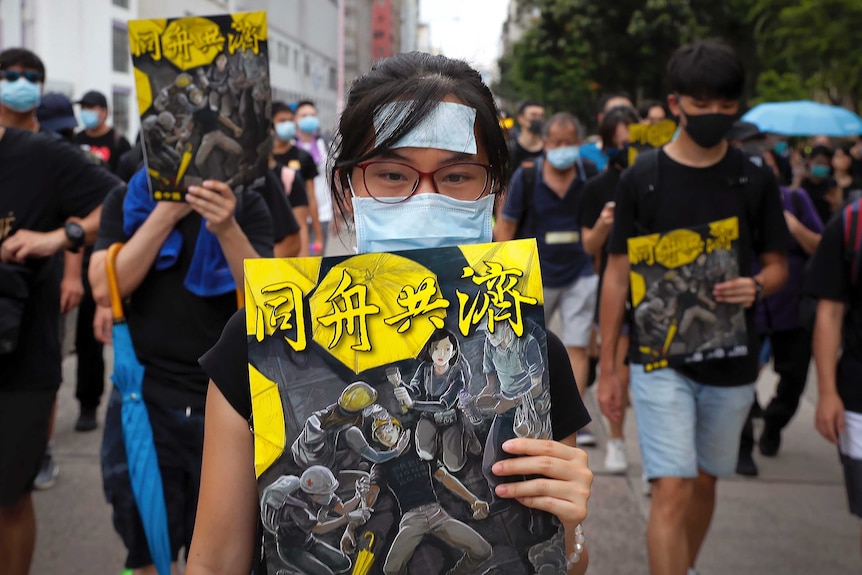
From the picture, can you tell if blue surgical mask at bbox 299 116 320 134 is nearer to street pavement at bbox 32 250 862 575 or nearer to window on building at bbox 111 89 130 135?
street pavement at bbox 32 250 862 575

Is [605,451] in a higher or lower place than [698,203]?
lower

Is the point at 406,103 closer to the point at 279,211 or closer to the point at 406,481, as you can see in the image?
the point at 406,481

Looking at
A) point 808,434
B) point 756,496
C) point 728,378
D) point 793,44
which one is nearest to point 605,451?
point 756,496

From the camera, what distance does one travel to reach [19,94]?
4359mm

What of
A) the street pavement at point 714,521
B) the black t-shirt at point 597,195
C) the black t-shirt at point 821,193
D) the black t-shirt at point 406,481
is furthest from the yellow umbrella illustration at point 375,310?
the black t-shirt at point 821,193

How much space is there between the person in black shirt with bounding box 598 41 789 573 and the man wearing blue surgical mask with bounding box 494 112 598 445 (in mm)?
2590

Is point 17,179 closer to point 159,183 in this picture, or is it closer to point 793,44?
point 159,183

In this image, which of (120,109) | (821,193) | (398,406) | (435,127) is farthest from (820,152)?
(120,109)

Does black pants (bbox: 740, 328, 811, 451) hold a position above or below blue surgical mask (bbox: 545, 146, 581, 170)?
below

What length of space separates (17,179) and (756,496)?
407cm

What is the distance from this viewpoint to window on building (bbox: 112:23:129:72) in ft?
85.5

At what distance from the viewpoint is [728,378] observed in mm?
3623

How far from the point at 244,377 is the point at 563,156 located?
195 inches

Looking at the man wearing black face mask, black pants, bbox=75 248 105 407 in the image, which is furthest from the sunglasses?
the man wearing black face mask
